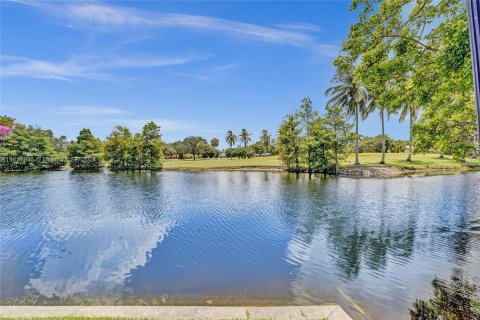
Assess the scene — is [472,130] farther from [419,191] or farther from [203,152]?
[203,152]

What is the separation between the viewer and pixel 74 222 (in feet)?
54.6

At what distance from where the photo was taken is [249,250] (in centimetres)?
1173

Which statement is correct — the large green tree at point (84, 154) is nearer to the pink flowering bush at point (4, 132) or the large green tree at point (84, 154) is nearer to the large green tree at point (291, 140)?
the pink flowering bush at point (4, 132)

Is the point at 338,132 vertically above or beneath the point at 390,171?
above

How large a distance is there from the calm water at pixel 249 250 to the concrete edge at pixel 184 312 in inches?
55.3

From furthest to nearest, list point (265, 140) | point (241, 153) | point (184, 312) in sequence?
point (265, 140) < point (241, 153) < point (184, 312)

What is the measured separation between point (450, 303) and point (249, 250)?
7.08 metres

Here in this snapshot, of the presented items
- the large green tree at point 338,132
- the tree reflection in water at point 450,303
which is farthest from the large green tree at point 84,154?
the tree reflection in water at point 450,303

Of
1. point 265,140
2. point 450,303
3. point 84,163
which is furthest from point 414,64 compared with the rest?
point 265,140

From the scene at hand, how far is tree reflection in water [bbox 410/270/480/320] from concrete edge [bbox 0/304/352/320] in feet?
7.97

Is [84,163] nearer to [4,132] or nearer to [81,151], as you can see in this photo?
[81,151]

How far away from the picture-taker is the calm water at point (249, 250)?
826 cm

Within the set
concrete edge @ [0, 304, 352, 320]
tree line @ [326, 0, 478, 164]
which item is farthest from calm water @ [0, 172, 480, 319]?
tree line @ [326, 0, 478, 164]

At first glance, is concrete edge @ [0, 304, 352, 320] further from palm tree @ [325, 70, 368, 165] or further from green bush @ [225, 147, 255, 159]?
green bush @ [225, 147, 255, 159]
